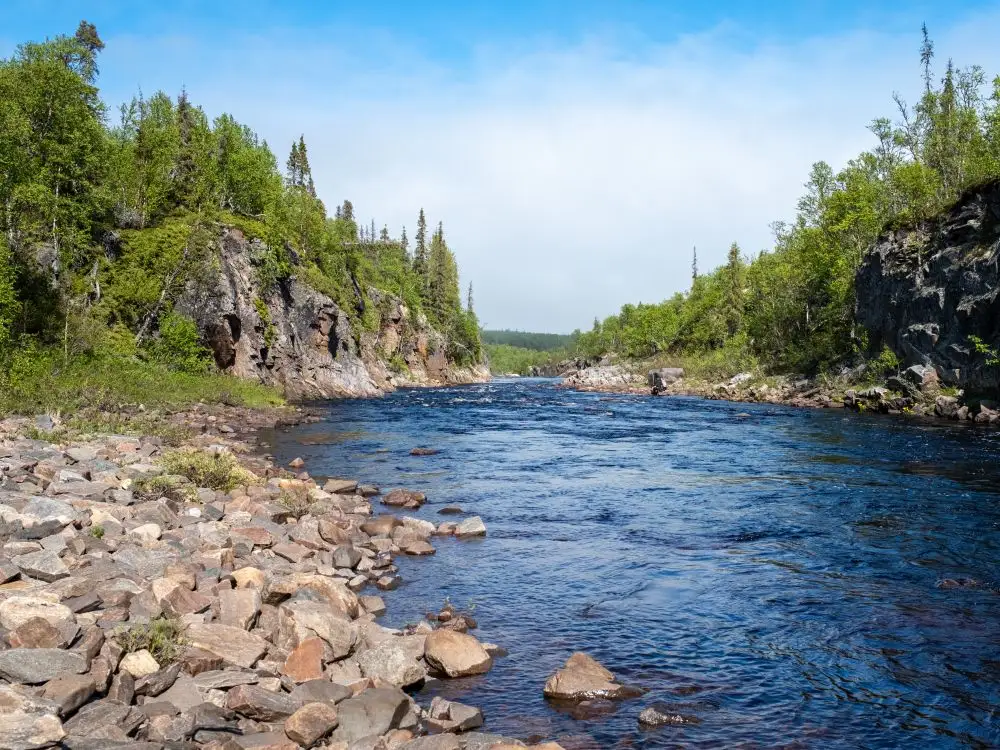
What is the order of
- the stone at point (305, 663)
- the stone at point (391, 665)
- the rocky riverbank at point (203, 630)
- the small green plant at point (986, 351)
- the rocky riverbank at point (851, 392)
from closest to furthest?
the rocky riverbank at point (203, 630)
the stone at point (305, 663)
the stone at point (391, 665)
the small green plant at point (986, 351)
the rocky riverbank at point (851, 392)

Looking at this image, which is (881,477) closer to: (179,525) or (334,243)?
(179,525)

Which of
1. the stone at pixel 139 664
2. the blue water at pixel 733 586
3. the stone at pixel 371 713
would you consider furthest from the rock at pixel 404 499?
the stone at pixel 139 664

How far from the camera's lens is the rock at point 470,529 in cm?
1291

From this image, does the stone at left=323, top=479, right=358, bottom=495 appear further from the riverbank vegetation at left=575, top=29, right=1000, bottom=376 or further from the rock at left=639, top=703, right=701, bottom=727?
the riverbank vegetation at left=575, top=29, right=1000, bottom=376

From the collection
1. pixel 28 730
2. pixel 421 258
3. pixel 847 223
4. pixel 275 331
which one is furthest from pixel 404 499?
pixel 421 258

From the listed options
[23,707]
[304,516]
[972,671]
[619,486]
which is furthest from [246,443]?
[972,671]

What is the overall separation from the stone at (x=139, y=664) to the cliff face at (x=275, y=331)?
37.8m

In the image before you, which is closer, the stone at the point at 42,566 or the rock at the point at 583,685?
the rock at the point at 583,685

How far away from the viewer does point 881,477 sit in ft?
59.8

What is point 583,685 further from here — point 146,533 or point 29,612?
point 146,533

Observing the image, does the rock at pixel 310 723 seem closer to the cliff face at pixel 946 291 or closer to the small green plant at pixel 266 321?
the cliff face at pixel 946 291

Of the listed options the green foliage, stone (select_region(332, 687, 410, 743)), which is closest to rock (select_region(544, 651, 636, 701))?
stone (select_region(332, 687, 410, 743))

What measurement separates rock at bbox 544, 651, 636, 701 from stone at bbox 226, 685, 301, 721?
2.56 meters

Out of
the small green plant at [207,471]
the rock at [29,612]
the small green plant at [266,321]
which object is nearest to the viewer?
the rock at [29,612]
